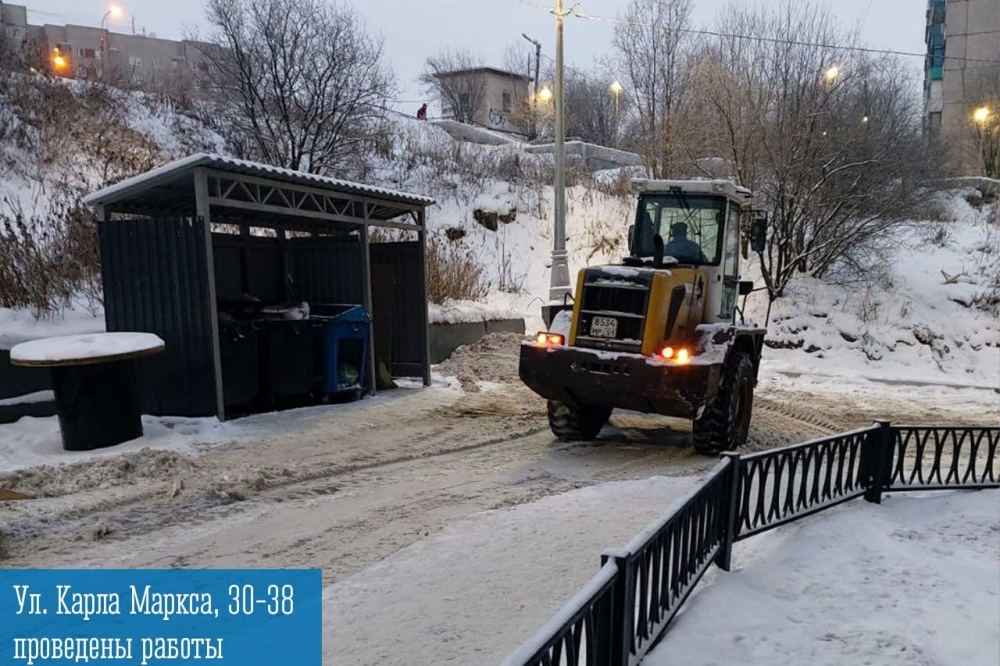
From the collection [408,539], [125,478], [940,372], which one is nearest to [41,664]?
[408,539]

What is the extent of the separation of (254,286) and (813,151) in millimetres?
12628

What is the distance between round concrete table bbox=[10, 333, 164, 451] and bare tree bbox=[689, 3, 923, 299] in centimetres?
1338

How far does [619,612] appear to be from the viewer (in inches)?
108

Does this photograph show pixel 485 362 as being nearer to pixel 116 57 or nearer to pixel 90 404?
pixel 90 404

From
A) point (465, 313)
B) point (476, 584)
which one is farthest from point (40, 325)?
point (465, 313)

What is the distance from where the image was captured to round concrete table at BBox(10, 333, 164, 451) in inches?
252

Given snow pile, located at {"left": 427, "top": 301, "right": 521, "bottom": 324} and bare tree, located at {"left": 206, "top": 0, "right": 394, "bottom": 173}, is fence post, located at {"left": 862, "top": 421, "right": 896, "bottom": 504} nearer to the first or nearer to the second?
snow pile, located at {"left": 427, "top": 301, "right": 521, "bottom": 324}

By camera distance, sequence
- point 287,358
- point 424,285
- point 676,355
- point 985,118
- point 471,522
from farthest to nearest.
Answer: point 985,118
point 424,285
point 287,358
point 676,355
point 471,522

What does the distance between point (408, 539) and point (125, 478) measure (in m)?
2.85

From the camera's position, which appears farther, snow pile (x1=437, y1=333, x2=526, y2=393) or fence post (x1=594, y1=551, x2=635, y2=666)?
snow pile (x1=437, y1=333, x2=526, y2=393)

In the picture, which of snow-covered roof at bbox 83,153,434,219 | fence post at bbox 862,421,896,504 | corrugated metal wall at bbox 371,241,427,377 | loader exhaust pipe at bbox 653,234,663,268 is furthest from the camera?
corrugated metal wall at bbox 371,241,427,377

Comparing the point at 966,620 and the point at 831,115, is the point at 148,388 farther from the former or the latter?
the point at 831,115

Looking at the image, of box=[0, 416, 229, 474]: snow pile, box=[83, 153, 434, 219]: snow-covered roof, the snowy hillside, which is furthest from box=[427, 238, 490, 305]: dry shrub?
box=[0, 416, 229, 474]: snow pile

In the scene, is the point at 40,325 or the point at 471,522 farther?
the point at 40,325
